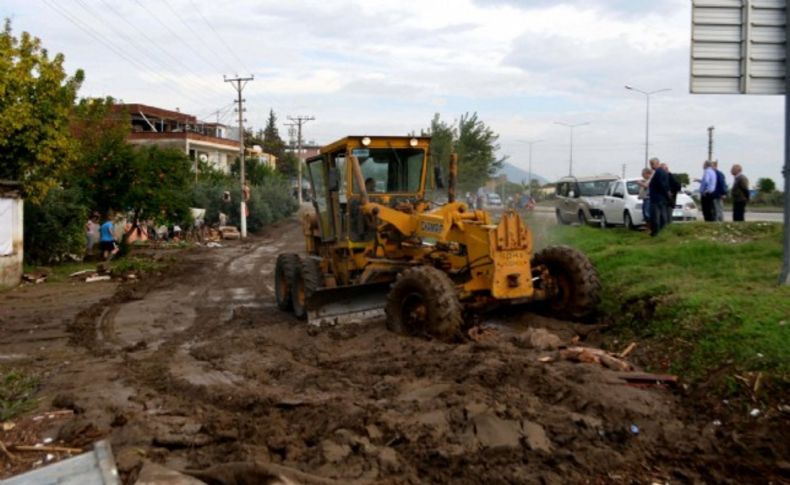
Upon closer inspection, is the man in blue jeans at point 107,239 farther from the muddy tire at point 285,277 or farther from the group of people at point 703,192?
the group of people at point 703,192

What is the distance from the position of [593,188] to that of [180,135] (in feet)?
124

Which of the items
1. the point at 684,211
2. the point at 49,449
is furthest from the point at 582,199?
the point at 49,449

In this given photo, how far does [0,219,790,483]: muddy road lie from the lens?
A: 18.2 ft

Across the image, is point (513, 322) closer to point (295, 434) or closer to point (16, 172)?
point (295, 434)

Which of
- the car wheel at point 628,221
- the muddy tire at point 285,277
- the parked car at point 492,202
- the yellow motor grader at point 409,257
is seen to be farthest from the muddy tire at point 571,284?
the car wheel at point 628,221

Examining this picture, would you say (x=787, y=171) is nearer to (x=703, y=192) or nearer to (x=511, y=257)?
(x=511, y=257)

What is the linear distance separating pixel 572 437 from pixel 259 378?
3810 mm

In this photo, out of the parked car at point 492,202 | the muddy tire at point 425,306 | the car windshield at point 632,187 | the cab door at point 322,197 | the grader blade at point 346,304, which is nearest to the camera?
the muddy tire at point 425,306

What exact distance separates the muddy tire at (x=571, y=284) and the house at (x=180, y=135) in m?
45.4

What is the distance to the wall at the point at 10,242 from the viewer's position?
1770 centimetres

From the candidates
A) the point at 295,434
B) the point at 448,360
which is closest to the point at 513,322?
the point at 448,360

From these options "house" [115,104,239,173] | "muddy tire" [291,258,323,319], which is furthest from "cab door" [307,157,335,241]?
"house" [115,104,239,173]

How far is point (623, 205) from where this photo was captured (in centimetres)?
2042

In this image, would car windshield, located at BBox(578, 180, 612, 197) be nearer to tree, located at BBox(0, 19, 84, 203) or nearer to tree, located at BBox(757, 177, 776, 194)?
tree, located at BBox(0, 19, 84, 203)
